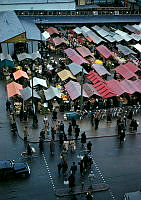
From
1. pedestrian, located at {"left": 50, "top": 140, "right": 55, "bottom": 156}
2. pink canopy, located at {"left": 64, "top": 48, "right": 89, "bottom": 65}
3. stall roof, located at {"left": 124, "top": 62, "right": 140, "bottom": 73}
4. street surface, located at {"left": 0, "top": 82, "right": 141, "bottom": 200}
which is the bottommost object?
street surface, located at {"left": 0, "top": 82, "right": 141, "bottom": 200}

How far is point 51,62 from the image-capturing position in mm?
35031

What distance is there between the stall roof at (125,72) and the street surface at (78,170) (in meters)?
9.27

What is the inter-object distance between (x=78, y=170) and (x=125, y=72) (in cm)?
1486

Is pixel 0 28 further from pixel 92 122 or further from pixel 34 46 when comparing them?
pixel 92 122

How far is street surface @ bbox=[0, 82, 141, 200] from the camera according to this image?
54.3 ft

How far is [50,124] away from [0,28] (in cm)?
1975

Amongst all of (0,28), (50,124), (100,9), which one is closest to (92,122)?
(50,124)

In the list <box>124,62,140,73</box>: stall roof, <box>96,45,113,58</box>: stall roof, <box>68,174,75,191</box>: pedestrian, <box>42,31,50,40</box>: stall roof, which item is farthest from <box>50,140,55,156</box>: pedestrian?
<box>42,31,50,40</box>: stall roof

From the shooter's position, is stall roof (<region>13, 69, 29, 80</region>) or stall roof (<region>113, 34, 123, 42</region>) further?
stall roof (<region>113, 34, 123, 42</region>)

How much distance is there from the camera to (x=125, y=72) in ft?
101

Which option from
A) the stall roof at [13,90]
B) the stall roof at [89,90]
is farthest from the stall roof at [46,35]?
the stall roof at [89,90]

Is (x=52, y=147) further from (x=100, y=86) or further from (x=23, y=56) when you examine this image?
(x=23, y=56)

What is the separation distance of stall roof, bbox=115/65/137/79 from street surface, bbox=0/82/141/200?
9.27 m

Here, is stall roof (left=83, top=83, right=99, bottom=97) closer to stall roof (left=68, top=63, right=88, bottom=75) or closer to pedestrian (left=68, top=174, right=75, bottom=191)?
stall roof (left=68, top=63, right=88, bottom=75)
